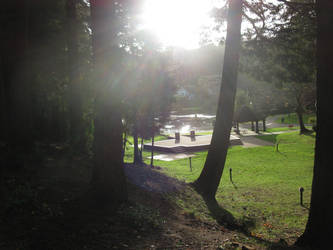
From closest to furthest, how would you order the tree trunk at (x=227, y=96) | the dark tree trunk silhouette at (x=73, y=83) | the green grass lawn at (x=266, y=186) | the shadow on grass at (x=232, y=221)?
1. the shadow on grass at (x=232, y=221)
2. the green grass lawn at (x=266, y=186)
3. the tree trunk at (x=227, y=96)
4. the dark tree trunk silhouette at (x=73, y=83)

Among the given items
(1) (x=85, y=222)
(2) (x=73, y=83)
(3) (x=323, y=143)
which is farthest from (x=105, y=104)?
(2) (x=73, y=83)

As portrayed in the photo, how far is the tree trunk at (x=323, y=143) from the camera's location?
5754 millimetres

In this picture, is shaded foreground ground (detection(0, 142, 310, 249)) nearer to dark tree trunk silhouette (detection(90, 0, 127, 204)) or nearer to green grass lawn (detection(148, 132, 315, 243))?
dark tree trunk silhouette (detection(90, 0, 127, 204))

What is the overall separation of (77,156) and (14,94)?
4121mm

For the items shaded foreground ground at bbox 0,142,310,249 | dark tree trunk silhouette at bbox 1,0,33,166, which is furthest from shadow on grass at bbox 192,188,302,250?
dark tree trunk silhouette at bbox 1,0,33,166

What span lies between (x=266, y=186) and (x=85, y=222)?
421 inches

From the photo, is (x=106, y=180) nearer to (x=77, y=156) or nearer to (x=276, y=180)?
(x=77, y=156)

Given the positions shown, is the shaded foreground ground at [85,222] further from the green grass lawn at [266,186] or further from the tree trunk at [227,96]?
the tree trunk at [227,96]

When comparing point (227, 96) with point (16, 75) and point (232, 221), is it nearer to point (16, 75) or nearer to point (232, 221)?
point (232, 221)

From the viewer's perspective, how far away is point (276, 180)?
48.4 feet

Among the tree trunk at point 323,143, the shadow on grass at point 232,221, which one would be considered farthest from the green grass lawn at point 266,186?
the tree trunk at point 323,143

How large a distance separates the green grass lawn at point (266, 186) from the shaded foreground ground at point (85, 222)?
1681 millimetres

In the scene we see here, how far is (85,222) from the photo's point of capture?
4688 mm

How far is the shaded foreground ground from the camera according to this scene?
13.2 feet
